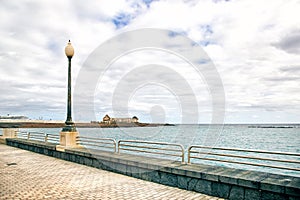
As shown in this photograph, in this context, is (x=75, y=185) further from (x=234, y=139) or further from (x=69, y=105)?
(x=234, y=139)

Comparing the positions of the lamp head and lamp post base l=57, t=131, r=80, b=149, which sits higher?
the lamp head

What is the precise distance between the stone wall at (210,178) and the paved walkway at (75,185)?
23 centimetres

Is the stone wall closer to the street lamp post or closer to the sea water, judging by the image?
the street lamp post

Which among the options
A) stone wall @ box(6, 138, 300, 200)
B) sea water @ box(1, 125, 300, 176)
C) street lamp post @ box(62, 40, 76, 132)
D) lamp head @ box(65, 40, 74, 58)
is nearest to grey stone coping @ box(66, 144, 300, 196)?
stone wall @ box(6, 138, 300, 200)

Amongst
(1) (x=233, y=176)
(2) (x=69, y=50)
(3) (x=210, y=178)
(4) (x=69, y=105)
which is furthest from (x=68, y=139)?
(1) (x=233, y=176)

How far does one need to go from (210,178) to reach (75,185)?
3.95 metres

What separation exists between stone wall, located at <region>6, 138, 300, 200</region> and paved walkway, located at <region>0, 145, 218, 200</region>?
235mm

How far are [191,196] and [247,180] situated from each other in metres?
1.49

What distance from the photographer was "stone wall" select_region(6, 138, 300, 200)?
5805mm

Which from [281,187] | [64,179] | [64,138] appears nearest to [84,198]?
[64,179]

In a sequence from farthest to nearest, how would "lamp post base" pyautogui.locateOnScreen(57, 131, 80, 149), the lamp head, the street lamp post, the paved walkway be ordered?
the lamp head, the street lamp post, "lamp post base" pyautogui.locateOnScreen(57, 131, 80, 149), the paved walkway

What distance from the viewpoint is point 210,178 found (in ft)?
22.4

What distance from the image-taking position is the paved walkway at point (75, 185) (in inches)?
271

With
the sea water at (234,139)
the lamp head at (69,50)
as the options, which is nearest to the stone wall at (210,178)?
the lamp head at (69,50)
